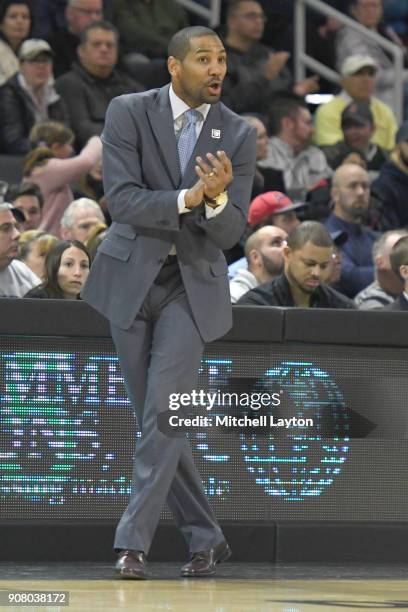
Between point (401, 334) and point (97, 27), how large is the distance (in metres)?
6.19

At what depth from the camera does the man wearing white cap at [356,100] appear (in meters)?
14.2

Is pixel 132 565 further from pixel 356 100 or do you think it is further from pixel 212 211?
pixel 356 100

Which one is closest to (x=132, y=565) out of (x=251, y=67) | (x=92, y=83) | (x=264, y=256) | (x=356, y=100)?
(x=264, y=256)

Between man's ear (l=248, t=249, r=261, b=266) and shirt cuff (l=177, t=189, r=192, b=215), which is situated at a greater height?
shirt cuff (l=177, t=189, r=192, b=215)

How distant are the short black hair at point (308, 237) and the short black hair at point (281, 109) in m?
4.75

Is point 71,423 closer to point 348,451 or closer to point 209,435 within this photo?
point 209,435

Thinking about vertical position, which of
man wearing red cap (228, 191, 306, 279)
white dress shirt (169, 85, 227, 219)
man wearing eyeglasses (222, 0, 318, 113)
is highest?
man wearing eyeglasses (222, 0, 318, 113)

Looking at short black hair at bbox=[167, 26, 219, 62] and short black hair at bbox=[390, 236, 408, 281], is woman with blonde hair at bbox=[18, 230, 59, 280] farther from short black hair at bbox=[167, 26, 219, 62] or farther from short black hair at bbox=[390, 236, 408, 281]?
short black hair at bbox=[167, 26, 219, 62]

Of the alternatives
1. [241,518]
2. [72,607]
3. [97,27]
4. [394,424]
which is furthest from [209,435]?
[97,27]

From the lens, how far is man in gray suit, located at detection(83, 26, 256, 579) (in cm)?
625

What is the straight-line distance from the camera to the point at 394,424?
729 cm

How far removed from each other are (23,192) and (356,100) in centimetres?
463

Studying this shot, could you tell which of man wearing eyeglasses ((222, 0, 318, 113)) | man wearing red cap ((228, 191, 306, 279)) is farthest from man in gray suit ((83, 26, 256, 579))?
man wearing eyeglasses ((222, 0, 318, 113))

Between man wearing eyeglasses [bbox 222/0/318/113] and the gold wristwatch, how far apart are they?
24.1ft
